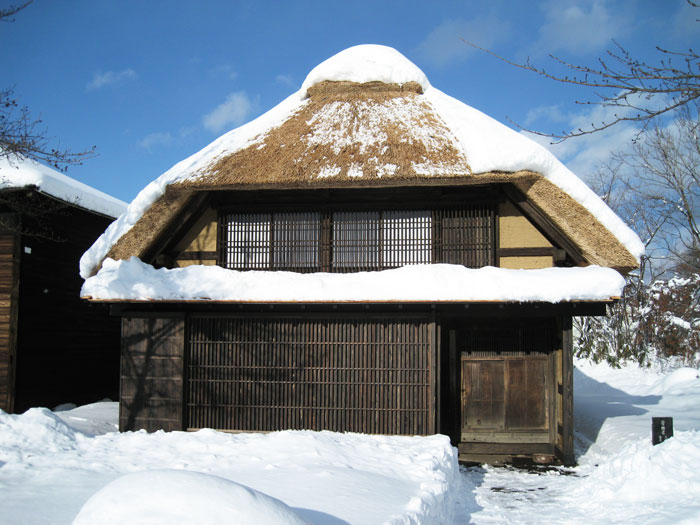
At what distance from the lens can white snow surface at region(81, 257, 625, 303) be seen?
7.50 m

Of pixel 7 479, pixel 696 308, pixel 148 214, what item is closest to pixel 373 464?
pixel 7 479

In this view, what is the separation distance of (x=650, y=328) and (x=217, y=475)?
19.4 m

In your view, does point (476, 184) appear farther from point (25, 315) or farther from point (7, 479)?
point (25, 315)

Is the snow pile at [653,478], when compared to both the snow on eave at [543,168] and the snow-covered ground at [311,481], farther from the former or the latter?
the snow on eave at [543,168]

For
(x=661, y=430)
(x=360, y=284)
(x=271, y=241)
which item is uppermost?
(x=271, y=241)

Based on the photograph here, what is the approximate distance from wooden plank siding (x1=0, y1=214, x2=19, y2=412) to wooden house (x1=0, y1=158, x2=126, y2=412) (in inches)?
0.8

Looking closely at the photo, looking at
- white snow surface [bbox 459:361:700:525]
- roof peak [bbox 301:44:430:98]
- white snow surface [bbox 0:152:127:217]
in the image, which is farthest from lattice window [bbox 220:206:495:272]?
white snow surface [bbox 0:152:127:217]

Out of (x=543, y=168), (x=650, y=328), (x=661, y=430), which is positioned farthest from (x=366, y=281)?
(x=650, y=328)

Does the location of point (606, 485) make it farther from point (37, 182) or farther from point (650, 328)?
point (650, 328)

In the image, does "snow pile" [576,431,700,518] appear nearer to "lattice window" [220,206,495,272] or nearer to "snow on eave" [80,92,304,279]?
"lattice window" [220,206,495,272]

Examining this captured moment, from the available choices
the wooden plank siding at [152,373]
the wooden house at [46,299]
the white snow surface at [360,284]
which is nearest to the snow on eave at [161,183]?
the white snow surface at [360,284]

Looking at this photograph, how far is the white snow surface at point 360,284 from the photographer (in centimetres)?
750

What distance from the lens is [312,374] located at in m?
8.26

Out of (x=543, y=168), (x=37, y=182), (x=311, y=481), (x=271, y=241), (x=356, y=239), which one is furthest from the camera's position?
(x=37, y=182)
